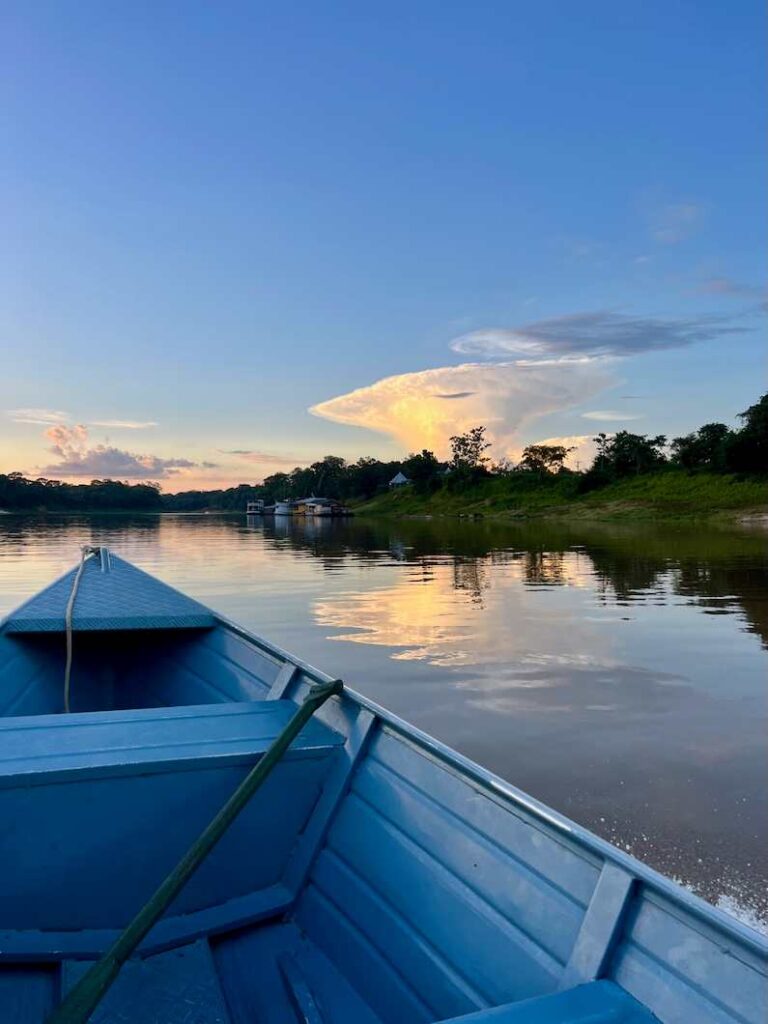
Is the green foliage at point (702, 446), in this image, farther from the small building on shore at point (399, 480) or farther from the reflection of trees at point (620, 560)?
the small building on shore at point (399, 480)

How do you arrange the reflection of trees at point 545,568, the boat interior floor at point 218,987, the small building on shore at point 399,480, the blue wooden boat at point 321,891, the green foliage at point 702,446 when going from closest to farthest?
1. the blue wooden boat at point 321,891
2. the boat interior floor at point 218,987
3. the reflection of trees at point 545,568
4. the green foliage at point 702,446
5. the small building on shore at point 399,480

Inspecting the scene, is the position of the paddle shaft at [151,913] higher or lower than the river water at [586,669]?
higher

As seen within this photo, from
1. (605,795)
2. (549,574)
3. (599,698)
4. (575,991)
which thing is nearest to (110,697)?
(605,795)

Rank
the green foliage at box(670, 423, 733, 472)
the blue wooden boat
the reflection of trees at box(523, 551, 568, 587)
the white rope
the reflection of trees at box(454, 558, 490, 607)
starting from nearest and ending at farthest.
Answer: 1. the blue wooden boat
2. the white rope
3. the reflection of trees at box(454, 558, 490, 607)
4. the reflection of trees at box(523, 551, 568, 587)
5. the green foliage at box(670, 423, 733, 472)

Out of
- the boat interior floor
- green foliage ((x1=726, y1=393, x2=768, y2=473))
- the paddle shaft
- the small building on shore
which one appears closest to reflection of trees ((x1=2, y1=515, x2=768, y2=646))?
the boat interior floor

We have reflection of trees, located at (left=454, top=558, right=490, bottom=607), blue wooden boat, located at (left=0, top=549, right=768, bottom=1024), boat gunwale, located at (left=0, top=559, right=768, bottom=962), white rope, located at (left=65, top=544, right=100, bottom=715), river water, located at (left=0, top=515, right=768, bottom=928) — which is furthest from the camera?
reflection of trees, located at (left=454, top=558, right=490, bottom=607)

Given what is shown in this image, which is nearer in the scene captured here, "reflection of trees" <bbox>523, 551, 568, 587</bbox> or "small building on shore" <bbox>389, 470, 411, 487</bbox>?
"reflection of trees" <bbox>523, 551, 568, 587</bbox>

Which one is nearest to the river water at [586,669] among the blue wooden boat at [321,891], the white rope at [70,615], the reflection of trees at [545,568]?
the reflection of trees at [545,568]

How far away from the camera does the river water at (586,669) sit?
4480mm

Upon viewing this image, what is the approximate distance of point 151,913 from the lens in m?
2.06

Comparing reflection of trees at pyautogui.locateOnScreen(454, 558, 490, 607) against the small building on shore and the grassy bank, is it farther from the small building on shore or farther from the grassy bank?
the small building on shore

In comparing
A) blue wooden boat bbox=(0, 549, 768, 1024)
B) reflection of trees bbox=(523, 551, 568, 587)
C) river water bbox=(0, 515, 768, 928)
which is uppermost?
blue wooden boat bbox=(0, 549, 768, 1024)

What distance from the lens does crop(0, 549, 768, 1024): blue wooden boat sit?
1.75 m

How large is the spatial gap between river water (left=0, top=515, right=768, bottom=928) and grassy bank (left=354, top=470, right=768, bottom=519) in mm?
23434
